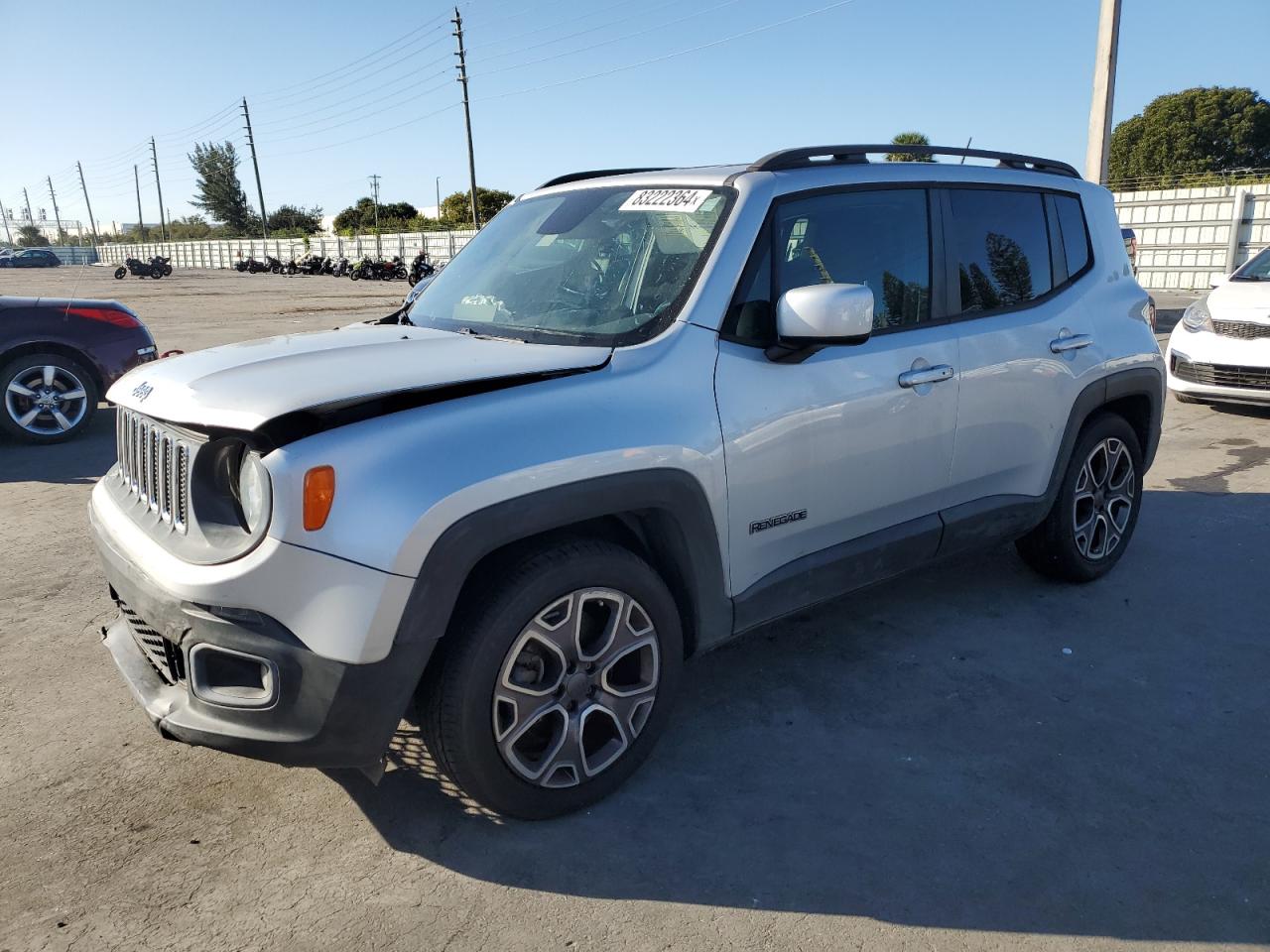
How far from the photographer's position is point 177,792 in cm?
296

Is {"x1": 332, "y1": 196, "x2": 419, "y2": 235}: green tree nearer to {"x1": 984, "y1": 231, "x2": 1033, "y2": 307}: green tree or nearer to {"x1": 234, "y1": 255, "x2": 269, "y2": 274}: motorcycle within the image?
{"x1": 234, "y1": 255, "x2": 269, "y2": 274}: motorcycle

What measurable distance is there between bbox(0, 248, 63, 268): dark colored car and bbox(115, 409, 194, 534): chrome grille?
78199mm

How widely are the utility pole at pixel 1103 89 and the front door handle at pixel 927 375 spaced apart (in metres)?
13.4

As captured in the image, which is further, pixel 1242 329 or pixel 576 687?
pixel 1242 329

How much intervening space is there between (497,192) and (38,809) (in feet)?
234

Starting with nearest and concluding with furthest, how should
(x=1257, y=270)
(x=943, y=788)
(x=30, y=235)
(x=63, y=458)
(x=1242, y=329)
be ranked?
(x=943, y=788) → (x=63, y=458) → (x=1242, y=329) → (x=1257, y=270) → (x=30, y=235)

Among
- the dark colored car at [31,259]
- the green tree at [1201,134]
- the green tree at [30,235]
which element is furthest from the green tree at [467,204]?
the green tree at [30,235]

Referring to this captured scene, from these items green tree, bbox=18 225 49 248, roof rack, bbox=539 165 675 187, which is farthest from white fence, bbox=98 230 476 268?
green tree, bbox=18 225 49 248

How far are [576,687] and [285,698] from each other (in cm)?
79

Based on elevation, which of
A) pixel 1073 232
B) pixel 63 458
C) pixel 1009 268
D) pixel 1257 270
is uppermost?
pixel 1073 232

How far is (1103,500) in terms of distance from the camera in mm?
4617

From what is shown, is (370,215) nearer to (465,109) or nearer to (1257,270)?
(465,109)

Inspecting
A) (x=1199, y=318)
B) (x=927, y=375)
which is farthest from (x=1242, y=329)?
(x=927, y=375)

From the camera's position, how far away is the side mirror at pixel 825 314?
9.48 feet
